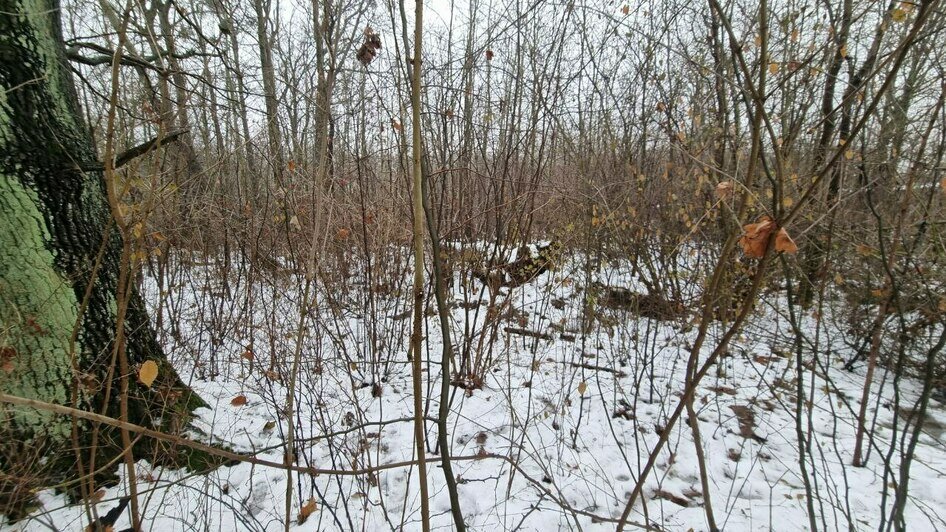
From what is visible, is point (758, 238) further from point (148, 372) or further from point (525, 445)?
point (525, 445)

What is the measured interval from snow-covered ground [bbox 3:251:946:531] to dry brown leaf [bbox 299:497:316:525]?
0.8 inches

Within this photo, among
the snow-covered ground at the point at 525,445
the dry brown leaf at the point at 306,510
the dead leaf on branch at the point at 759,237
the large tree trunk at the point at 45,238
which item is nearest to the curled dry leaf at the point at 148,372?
the snow-covered ground at the point at 525,445

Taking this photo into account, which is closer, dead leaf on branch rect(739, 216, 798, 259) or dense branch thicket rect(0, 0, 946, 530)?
dead leaf on branch rect(739, 216, 798, 259)

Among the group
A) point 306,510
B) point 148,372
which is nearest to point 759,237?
point 148,372

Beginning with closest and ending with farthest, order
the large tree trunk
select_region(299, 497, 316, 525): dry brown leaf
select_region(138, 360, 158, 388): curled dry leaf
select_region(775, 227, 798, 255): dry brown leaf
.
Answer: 1. select_region(775, 227, 798, 255): dry brown leaf
2. select_region(138, 360, 158, 388): curled dry leaf
3. the large tree trunk
4. select_region(299, 497, 316, 525): dry brown leaf

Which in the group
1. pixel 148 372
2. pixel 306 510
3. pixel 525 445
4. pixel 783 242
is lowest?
pixel 525 445

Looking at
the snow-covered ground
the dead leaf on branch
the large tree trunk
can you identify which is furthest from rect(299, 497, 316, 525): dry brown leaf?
the dead leaf on branch

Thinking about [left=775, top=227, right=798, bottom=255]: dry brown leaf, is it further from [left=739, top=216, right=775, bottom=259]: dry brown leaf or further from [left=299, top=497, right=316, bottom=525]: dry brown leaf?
[left=299, top=497, right=316, bottom=525]: dry brown leaf

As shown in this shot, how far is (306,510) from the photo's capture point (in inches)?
68.1

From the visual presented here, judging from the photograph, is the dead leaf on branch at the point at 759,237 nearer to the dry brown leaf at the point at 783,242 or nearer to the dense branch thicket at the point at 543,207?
the dry brown leaf at the point at 783,242

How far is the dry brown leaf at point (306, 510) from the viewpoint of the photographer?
5.67ft

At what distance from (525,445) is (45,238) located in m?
2.55

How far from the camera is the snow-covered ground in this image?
173 cm

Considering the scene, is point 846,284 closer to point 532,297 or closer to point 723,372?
point 723,372
